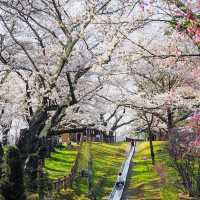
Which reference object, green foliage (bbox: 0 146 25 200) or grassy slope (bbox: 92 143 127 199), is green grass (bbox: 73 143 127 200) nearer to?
grassy slope (bbox: 92 143 127 199)

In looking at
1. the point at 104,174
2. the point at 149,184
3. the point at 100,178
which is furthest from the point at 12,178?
the point at 104,174

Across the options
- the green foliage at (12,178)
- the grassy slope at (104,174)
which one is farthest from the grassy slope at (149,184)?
the green foliage at (12,178)

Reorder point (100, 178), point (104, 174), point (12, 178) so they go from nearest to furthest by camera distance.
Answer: point (12, 178) → point (100, 178) → point (104, 174)

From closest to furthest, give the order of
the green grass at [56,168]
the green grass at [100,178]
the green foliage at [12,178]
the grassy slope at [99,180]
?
the green foliage at [12,178] → the grassy slope at [99,180] → the green grass at [100,178] → the green grass at [56,168]

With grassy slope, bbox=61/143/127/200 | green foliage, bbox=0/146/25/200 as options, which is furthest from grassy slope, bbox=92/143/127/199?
green foliage, bbox=0/146/25/200

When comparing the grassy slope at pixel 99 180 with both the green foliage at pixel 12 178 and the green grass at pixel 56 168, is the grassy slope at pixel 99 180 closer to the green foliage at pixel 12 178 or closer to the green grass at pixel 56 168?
the green grass at pixel 56 168

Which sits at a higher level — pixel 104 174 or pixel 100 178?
pixel 104 174

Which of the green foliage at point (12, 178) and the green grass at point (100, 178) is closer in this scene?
the green foliage at point (12, 178)

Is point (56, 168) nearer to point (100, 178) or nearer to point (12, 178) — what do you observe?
point (100, 178)

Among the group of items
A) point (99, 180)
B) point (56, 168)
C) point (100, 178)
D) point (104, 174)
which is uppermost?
point (56, 168)

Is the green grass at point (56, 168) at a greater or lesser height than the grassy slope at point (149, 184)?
greater

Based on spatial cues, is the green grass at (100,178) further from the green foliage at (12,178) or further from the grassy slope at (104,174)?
the green foliage at (12,178)

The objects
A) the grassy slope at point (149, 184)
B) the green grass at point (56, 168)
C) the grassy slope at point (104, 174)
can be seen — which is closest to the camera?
the grassy slope at point (149, 184)

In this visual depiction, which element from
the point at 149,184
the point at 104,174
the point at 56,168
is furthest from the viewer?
the point at 104,174
